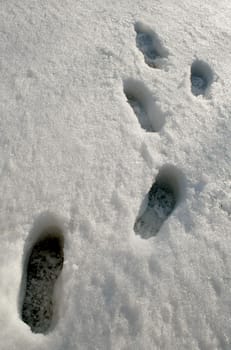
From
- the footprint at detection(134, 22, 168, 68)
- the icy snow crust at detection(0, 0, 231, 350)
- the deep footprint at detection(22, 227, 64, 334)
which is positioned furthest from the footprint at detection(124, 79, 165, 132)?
the deep footprint at detection(22, 227, 64, 334)

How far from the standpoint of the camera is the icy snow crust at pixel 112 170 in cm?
112

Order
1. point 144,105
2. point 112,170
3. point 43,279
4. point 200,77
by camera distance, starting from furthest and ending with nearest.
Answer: point 200,77, point 144,105, point 112,170, point 43,279

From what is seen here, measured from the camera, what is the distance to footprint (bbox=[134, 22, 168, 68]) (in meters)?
1.81

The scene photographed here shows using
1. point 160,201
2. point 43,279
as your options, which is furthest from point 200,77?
point 43,279

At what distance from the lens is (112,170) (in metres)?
1.41

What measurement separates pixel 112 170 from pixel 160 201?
231mm

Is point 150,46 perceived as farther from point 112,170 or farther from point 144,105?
point 112,170

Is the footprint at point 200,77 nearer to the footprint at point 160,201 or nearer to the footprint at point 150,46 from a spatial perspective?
the footprint at point 150,46

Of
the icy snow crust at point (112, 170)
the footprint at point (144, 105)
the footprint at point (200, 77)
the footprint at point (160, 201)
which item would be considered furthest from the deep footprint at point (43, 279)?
the footprint at point (200, 77)

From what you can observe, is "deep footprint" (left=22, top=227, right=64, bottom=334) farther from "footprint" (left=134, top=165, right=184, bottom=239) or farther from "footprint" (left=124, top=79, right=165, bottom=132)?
"footprint" (left=124, top=79, right=165, bottom=132)

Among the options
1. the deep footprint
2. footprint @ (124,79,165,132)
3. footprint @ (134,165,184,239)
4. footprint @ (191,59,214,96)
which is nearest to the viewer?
the deep footprint

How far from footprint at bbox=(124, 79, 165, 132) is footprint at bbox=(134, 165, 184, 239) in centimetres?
24

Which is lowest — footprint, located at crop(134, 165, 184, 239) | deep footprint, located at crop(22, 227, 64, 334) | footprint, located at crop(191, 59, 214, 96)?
deep footprint, located at crop(22, 227, 64, 334)

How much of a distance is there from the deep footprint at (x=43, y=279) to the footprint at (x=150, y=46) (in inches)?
41.0
